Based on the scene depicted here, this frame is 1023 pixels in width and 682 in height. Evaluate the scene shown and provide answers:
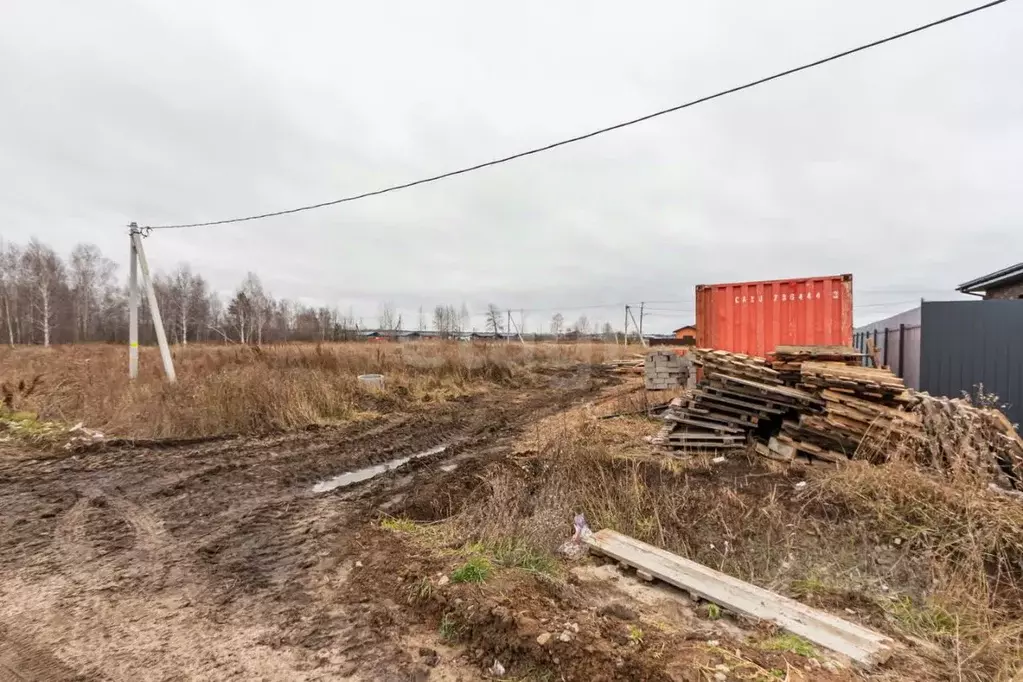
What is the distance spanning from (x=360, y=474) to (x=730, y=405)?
5.60 metres

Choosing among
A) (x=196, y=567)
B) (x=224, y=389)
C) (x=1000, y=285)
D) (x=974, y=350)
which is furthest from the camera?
(x=1000, y=285)

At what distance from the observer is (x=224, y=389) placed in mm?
9656

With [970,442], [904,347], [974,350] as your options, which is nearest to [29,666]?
[970,442]

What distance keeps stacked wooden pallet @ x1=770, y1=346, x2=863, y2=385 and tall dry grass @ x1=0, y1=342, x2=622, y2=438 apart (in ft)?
27.3

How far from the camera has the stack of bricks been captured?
35.9ft

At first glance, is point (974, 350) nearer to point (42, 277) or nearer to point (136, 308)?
point (136, 308)

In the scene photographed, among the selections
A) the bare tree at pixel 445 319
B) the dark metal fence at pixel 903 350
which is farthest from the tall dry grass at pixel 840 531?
the bare tree at pixel 445 319

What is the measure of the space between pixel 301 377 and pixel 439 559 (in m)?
8.83

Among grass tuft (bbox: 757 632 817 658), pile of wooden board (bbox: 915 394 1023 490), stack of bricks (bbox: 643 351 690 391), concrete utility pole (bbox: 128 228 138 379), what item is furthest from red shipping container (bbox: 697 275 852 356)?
concrete utility pole (bbox: 128 228 138 379)

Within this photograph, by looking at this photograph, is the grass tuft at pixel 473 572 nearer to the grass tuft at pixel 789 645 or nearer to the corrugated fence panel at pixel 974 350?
the grass tuft at pixel 789 645

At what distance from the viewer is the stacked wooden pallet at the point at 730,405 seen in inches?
282

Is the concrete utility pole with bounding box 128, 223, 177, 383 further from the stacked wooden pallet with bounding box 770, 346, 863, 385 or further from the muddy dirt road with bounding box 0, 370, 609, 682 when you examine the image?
the stacked wooden pallet with bounding box 770, 346, 863, 385

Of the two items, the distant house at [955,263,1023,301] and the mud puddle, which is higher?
the distant house at [955,263,1023,301]

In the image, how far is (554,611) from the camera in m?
3.11
